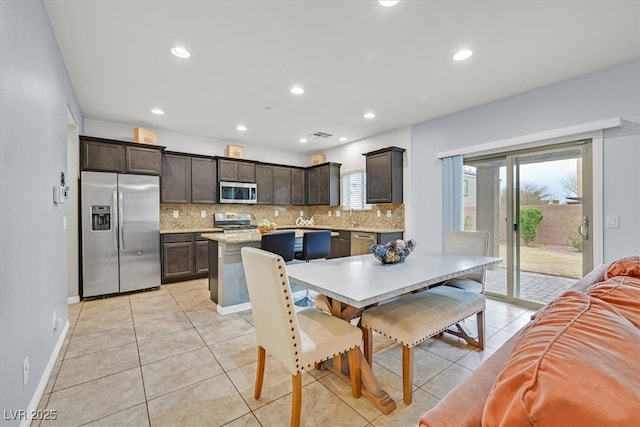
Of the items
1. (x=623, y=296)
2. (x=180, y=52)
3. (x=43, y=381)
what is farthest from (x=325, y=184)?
(x=623, y=296)

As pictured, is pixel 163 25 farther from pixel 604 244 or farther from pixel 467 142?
pixel 604 244

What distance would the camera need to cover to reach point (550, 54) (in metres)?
2.64

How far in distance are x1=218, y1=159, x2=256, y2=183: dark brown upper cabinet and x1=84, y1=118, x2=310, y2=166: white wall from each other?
0.35m

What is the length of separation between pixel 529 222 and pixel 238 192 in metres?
4.71

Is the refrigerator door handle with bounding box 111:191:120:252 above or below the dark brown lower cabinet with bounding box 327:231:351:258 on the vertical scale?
above

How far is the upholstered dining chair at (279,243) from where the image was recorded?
3.06 metres

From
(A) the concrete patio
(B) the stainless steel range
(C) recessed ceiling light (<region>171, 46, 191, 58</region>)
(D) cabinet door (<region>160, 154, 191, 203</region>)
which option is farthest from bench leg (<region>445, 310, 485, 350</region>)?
(D) cabinet door (<region>160, 154, 191, 203</region>)

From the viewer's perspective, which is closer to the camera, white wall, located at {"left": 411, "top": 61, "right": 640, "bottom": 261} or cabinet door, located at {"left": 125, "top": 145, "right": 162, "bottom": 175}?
white wall, located at {"left": 411, "top": 61, "right": 640, "bottom": 261}

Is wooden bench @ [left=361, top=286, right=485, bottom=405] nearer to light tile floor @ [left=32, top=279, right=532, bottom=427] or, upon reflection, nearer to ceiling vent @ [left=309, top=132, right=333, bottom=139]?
light tile floor @ [left=32, top=279, right=532, bottom=427]

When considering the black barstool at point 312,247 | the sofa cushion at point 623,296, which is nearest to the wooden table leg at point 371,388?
the sofa cushion at point 623,296

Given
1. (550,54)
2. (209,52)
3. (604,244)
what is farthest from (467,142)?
(209,52)

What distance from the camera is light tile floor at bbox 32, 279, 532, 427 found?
167cm

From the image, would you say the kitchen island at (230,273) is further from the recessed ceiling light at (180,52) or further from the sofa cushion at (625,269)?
the sofa cushion at (625,269)

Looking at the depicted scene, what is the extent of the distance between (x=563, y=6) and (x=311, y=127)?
11.2 ft
